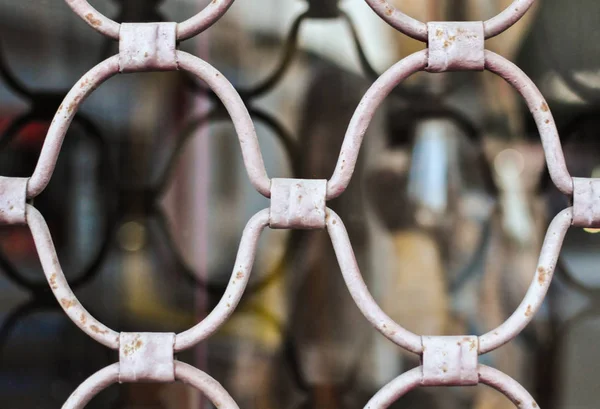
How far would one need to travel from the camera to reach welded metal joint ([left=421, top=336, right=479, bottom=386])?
1.25ft

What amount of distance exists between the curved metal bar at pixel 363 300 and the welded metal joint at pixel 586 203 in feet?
0.44

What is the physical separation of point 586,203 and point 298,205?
189 millimetres

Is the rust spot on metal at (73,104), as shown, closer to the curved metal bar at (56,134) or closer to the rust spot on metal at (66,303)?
the curved metal bar at (56,134)

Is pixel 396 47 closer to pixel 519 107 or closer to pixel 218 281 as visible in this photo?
pixel 519 107

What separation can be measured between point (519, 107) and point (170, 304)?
13.0 inches

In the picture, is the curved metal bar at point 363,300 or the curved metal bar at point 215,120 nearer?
the curved metal bar at point 363,300

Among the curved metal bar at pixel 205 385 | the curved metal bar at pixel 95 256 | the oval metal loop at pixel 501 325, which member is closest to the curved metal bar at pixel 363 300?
the oval metal loop at pixel 501 325

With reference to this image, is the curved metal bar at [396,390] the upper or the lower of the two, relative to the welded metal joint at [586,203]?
lower

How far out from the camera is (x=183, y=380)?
398 mm

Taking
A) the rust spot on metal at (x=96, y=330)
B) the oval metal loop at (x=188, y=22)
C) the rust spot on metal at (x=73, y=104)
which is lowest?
the rust spot on metal at (x=96, y=330)

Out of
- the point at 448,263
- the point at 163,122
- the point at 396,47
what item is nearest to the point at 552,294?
the point at 448,263

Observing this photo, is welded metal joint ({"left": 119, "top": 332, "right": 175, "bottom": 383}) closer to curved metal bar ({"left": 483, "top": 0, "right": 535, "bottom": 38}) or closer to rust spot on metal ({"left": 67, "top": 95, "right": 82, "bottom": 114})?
rust spot on metal ({"left": 67, "top": 95, "right": 82, "bottom": 114})

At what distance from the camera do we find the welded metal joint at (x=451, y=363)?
382 mm

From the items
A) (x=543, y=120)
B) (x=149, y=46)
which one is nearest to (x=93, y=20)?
(x=149, y=46)
